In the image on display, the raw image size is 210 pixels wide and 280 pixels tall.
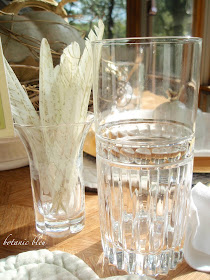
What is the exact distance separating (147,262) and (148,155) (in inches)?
4.2

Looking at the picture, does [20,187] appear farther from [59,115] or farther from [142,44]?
[142,44]

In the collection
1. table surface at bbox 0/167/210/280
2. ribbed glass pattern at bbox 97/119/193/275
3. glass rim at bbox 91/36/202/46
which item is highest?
glass rim at bbox 91/36/202/46

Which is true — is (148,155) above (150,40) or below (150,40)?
below

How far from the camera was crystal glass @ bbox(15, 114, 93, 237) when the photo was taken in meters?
0.35

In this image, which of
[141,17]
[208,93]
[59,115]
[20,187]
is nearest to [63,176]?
[59,115]

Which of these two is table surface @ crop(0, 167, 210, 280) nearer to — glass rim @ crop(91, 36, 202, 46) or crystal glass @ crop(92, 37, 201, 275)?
crystal glass @ crop(92, 37, 201, 275)

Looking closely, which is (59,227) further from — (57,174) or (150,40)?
(150,40)

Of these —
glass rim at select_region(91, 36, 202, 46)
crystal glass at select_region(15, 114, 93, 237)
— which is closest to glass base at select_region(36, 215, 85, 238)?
crystal glass at select_region(15, 114, 93, 237)

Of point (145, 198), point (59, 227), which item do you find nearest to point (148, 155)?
point (145, 198)

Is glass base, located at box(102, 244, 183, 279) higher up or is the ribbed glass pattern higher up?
the ribbed glass pattern

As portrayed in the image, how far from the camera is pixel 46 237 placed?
37cm

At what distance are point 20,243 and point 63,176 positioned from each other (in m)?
0.09

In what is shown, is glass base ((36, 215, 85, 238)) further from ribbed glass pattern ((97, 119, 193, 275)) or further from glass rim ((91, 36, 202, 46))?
glass rim ((91, 36, 202, 46))

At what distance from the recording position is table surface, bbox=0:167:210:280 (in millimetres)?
312
